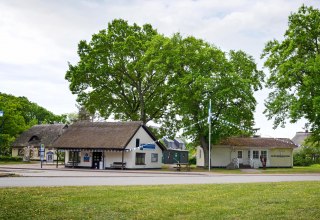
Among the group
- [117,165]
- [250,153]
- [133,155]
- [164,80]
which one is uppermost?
[164,80]

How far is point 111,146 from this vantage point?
4428cm

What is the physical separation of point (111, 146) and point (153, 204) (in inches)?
1267

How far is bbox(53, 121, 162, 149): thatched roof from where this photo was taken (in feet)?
147

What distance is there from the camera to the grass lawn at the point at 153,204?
35.2 feet

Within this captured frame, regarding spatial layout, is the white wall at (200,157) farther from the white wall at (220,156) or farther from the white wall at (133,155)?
the white wall at (133,155)

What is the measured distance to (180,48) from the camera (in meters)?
46.8

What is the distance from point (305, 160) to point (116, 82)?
105 ft

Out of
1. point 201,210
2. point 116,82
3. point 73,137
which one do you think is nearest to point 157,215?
point 201,210

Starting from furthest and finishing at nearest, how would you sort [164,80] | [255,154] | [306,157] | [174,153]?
[174,153], [306,157], [255,154], [164,80]

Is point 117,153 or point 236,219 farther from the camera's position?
point 117,153

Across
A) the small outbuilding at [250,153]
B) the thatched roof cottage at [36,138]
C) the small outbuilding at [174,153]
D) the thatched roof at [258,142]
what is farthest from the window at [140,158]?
the small outbuilding at [174,153]

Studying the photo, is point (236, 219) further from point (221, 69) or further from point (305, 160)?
point (305, 160)

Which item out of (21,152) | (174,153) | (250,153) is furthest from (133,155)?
(174,153)

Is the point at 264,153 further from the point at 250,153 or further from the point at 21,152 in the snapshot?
the point at 21,152
